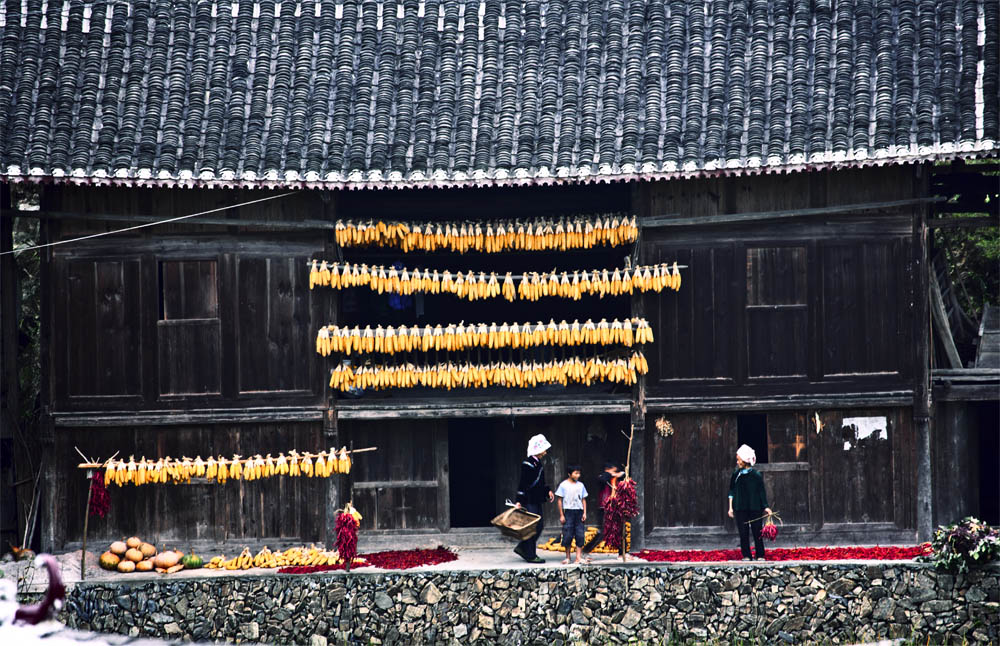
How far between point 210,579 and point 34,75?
791 centimetres

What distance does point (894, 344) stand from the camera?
16.1 m

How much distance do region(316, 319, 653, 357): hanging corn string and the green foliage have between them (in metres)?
4.79

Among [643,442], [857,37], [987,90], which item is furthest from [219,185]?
[987,90]

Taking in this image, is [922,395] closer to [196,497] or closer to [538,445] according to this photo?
[538,445]

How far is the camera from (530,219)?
16.5 metres

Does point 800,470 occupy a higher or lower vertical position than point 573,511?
higher

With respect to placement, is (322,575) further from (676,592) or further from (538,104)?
(538,104)

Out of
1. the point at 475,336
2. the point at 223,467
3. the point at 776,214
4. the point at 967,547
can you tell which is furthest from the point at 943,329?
the point at 223,467

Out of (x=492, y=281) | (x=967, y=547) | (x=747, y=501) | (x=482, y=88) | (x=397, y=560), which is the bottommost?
(x=397, y=560)

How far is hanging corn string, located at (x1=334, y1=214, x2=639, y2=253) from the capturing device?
632 inches

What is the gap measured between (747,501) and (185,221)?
29.2 ft

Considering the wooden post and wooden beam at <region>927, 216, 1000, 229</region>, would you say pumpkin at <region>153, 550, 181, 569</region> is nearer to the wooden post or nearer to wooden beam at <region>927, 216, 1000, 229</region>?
the wooden post

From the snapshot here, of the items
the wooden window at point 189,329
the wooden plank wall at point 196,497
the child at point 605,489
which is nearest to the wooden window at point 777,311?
the child at point 605,489

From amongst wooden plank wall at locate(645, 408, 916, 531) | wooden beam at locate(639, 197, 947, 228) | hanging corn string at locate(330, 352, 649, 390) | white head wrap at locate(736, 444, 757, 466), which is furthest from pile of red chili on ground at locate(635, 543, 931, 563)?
wooden beam at locate(639, 197, 947, 228)
